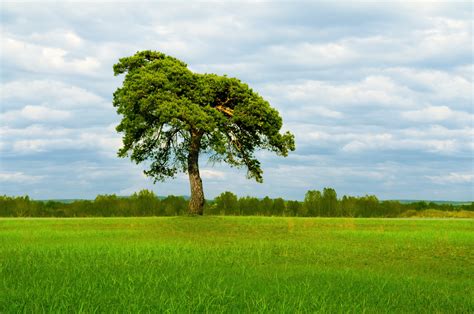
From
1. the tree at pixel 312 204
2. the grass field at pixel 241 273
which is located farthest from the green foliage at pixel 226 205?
the grass field at pixel 241 273

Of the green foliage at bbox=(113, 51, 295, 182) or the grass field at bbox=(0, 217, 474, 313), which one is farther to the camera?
the green foliage at bbox=(113, 51, 295, 182)

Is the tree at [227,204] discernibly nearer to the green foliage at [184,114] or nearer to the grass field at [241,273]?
the green foliage at [184,114]

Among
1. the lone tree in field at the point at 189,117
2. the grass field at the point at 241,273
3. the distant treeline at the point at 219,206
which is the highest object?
the lone tree in field at the point at 189,117

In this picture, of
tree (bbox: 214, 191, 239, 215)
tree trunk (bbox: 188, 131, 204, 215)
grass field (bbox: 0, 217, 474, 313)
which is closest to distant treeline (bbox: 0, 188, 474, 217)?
tree (bbox: 214, 191, 239, 215)

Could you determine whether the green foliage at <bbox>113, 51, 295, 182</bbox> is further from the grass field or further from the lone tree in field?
the grass field

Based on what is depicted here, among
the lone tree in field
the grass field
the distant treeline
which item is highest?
the lone tree in field

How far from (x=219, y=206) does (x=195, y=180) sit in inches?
293

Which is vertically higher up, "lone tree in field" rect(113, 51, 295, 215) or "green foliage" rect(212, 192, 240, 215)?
"lone tree in field" rect(113, 51, 295, 215)

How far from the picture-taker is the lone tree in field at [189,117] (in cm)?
Answer: 3616

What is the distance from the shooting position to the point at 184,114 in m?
35.2

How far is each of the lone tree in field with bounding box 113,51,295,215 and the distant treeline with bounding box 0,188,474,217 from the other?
4.77 metres

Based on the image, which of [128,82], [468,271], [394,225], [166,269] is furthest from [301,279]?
[128,82]

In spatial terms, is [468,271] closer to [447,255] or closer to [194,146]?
[447,255]

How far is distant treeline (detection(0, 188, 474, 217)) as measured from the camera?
44.2 meters
